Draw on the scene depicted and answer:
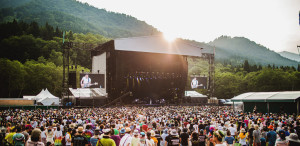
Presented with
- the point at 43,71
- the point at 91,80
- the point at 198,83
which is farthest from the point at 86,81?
the point at 43,71

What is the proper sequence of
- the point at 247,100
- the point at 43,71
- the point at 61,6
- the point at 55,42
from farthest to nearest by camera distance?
the point at 61,6 < the point at 55,42 < the point at 43,71 < the point at 247,100

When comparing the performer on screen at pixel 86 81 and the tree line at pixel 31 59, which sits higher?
the tree line at pixel 31 59

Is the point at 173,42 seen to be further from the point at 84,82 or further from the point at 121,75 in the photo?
the point at 84,82

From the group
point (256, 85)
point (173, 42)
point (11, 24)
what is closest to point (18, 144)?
point (173, 42)

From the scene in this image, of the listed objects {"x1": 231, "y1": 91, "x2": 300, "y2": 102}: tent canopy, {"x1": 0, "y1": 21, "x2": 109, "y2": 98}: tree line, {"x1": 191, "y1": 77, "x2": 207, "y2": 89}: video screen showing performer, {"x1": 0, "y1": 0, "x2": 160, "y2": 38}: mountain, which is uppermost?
{"x1": 0, "y1": 0, "x2": 160, "y2": 38}: mountain

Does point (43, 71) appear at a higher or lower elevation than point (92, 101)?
higher

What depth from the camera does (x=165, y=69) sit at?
43.5 m

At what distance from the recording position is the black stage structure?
3925 cm

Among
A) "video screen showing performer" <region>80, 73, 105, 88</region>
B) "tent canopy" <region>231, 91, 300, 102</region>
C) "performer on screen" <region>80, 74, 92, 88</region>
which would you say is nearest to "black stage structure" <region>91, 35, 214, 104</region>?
"video screen showing performer" <region>80, 73, 105, 88</region>

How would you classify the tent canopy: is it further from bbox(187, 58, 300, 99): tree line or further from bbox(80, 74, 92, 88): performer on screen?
bbox(187, 58, 300, 99): tree line

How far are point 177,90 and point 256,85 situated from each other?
3320 cm

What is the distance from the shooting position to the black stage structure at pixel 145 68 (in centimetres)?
3925

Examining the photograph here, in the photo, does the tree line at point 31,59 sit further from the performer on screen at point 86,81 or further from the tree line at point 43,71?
the performer on screen at point 86,81

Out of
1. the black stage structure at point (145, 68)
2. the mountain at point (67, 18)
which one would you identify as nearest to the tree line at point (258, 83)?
the black stage structure at point (145, 68)
